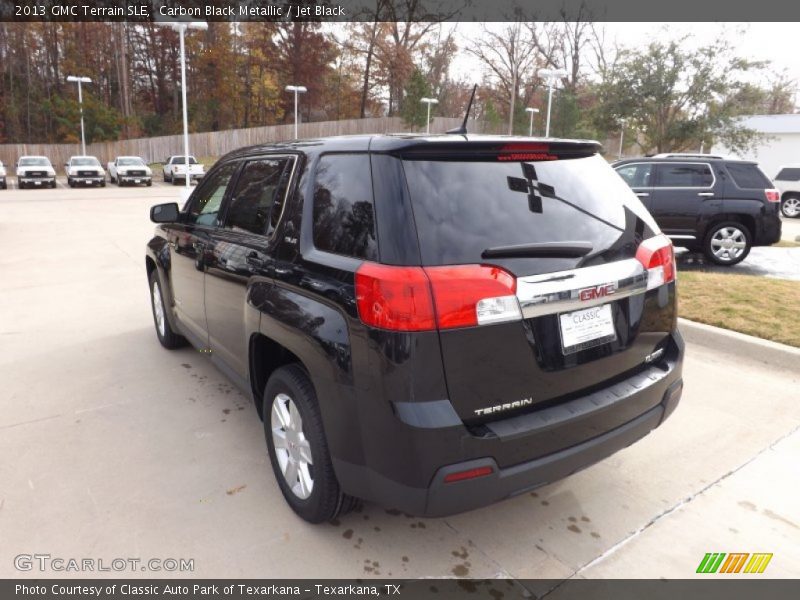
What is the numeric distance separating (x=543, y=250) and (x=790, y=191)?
21303 millimetres

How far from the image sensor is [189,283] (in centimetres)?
420

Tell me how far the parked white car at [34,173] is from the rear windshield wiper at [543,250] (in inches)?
1307

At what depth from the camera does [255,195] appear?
3.32 metres

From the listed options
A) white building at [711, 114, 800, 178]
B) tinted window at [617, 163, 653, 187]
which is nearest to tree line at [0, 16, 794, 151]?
white building at [711, 114, 800, 178]

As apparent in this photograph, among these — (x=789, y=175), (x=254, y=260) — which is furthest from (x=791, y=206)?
(x=254, y=260)

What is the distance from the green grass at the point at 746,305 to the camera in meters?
5.32

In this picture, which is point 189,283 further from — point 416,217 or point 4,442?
point 416,217

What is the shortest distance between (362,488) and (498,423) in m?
0.61

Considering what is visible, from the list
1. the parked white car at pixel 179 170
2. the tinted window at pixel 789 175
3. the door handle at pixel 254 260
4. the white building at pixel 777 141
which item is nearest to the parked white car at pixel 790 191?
the tinted window at pixel 789 175

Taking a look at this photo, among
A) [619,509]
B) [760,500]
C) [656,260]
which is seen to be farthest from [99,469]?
[760,500]

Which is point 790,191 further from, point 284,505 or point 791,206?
point 284,505

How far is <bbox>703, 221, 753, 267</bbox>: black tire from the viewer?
9555 mm

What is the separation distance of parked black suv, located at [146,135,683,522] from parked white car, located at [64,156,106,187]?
105ft

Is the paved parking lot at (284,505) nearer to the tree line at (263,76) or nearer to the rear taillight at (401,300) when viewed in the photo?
the rear taillight at (401,300)
